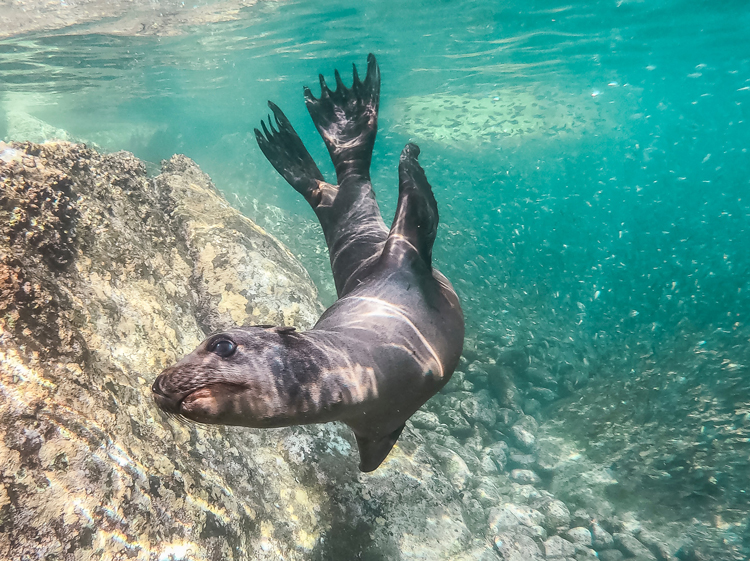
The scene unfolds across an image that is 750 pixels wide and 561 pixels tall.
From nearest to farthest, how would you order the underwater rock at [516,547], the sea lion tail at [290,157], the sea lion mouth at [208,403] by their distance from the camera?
the sea lion mouth at [208,403], the sea lion tail at [290,157], the underwater rock at [516,547]

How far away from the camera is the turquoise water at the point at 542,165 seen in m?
7.17

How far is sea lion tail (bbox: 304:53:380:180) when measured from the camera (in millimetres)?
3977

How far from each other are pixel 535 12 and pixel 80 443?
66.5ft

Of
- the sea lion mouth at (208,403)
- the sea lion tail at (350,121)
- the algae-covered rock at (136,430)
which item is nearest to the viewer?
the sea lion mouth at (208,403)

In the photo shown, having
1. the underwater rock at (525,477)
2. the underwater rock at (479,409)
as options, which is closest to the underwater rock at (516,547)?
the underwater rock at (525,477)

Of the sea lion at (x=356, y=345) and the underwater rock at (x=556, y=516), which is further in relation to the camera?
the underwater rock at (x=556, y=516)

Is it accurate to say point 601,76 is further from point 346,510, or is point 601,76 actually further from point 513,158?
point 346,510

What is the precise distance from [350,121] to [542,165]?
1395 inches

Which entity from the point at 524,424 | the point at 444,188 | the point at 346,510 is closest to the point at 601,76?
the point at 444,188

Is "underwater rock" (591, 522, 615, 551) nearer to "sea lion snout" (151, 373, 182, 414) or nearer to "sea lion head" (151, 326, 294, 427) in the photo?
"sea lion head" (151, 326, 294, 427)

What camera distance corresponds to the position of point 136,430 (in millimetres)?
2588

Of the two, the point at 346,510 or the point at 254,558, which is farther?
the point at 346,510

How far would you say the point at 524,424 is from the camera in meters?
7.74

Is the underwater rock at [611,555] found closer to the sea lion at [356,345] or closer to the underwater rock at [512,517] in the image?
the underwater rock at [512,517]
